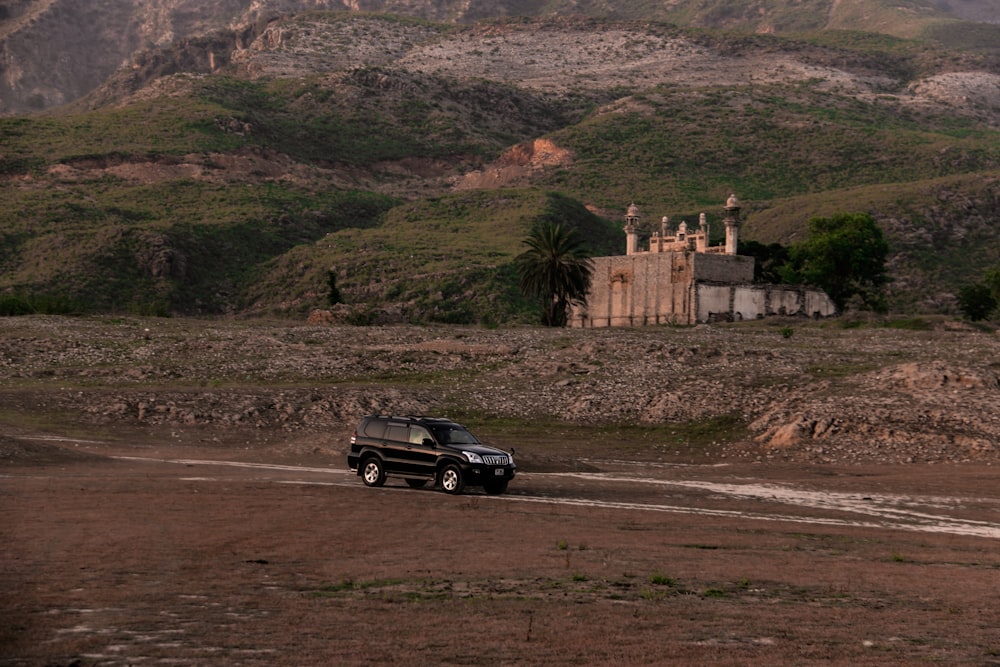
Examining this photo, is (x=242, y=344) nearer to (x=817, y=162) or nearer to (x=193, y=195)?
(x=193, y=195)

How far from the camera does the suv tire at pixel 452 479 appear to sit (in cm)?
2834

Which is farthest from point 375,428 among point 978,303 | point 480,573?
point 978,303

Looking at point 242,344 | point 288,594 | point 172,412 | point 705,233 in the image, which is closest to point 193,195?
point 705,233

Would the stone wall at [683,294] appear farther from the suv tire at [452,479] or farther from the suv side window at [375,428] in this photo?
the suv tire at [452,479]

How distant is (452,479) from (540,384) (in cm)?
2406

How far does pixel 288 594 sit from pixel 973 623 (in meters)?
9.11

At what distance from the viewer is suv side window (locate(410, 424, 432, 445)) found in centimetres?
2922

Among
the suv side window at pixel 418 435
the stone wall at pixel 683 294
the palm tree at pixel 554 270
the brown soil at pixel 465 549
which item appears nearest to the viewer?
the brown soil at pixel 465 549

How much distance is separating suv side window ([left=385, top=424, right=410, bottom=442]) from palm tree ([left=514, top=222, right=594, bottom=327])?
168ft

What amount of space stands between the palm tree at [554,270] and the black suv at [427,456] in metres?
51.1

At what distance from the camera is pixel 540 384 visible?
52.3 m

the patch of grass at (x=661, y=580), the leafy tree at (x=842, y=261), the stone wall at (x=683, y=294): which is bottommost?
the patch of grass at (x=661, y=580)

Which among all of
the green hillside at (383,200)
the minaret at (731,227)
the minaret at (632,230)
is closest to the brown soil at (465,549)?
the minaret at (731,227)

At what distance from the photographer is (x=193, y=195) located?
487 ft
